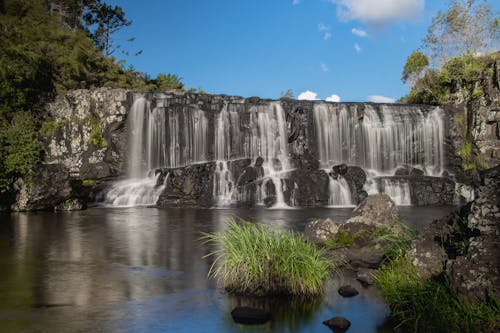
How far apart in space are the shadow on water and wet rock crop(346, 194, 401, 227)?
288 cm

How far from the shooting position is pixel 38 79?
33688mm

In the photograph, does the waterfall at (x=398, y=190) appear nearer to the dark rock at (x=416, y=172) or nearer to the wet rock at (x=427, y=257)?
the dark rock at (x=416, y=172)

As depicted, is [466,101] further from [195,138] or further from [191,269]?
[191,269]

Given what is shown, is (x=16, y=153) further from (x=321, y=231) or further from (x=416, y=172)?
(x=416, y=172)

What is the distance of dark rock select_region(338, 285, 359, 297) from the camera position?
9.61 metres

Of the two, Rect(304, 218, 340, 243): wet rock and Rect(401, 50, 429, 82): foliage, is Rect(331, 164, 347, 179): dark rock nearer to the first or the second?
Rect(304, 218, 340, 243): wet rock

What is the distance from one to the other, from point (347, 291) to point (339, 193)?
20.9 m

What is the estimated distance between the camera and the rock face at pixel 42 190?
1038 inches

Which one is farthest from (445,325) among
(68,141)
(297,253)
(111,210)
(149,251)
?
(68,141)

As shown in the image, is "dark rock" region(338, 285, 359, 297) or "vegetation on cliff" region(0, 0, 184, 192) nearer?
"dark rock" region(338, 285, 359, 297)

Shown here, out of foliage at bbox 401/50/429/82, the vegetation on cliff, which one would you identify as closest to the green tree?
the vegetation on cliff

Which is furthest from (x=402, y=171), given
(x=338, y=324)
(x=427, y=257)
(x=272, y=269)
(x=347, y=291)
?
(x=338, y=324)

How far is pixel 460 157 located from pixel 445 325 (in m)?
32.7

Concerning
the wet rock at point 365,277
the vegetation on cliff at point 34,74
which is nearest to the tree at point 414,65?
the vegetation on cliff at point 34,74
